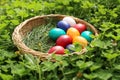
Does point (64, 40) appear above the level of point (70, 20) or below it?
below

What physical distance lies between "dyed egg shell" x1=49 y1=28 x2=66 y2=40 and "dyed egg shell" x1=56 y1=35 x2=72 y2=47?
105 millimetres

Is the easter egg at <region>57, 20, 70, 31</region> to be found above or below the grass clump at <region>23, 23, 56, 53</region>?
above

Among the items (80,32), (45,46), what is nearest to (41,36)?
(45,46)

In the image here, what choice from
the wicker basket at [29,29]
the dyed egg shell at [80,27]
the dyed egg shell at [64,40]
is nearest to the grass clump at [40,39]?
the wicker basket at [29,29]

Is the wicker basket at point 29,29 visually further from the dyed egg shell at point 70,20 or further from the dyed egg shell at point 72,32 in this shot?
the dyed egg shell at point 72,32

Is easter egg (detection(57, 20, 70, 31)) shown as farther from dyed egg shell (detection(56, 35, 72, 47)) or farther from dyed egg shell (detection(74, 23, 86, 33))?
dyed egg shell (detection(56, 35, 72, 47))

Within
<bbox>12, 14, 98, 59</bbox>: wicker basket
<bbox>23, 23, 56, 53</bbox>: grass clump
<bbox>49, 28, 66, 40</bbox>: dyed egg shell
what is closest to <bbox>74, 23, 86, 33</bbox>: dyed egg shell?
<bbox>12, 14, 98, 59</bbox>: wicker basket

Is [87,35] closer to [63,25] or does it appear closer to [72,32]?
[72,32]

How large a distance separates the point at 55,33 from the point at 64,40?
0.19 metres

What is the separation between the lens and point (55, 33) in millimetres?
3615

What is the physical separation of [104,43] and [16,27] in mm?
1107

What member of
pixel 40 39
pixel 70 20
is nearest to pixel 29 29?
pixel 40 39

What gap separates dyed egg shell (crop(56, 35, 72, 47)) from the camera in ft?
11.4

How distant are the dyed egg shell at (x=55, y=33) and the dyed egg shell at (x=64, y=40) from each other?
0.35 feet
